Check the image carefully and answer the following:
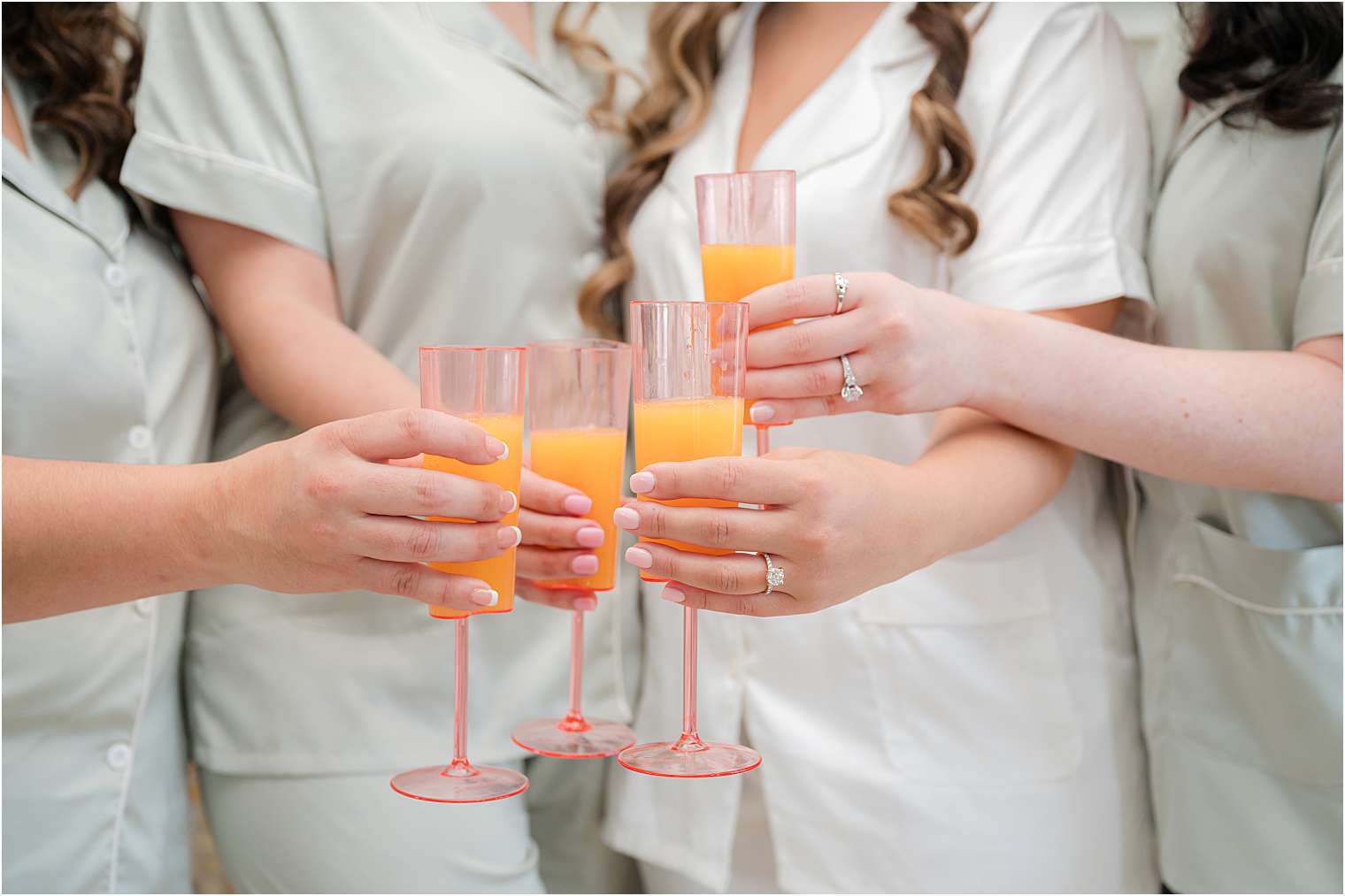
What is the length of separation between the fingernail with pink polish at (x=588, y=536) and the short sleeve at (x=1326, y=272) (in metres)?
1.05

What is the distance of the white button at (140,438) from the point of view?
5.91ft

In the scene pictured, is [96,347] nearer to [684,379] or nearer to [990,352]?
[684,379]

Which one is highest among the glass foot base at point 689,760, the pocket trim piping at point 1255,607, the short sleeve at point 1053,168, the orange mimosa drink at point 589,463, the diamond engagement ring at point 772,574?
the short sleeve at point 1053,168

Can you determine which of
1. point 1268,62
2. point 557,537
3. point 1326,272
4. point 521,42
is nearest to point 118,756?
point 557,537

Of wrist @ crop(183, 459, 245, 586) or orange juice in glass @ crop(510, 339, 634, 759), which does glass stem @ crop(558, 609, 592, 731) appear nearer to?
orange juice in glass @ crop(510, 339, 634, 759)

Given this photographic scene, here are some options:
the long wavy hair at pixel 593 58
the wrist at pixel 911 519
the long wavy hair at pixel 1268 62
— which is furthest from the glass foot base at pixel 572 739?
the long wavy hair at pixel 1268 62

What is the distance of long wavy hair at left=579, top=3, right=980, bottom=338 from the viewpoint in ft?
5.79

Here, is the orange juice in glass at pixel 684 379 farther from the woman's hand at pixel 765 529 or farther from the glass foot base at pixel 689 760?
the glass foot base at pixel 689 760

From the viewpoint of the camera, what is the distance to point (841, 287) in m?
1.39

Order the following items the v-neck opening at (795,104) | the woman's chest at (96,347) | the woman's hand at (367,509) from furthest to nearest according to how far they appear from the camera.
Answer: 1. the v-neck opening at (795,104)
2. the woman's chest at (96,347)
3. the woman's hand at (367,509)

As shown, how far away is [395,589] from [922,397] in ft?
2.25

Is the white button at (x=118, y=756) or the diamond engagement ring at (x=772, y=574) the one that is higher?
the diamond engagement ring at (x=772, y=574)

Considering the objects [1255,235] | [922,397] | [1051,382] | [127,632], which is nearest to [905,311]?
[922,397]

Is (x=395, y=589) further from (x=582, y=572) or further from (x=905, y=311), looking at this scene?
(x=905, y=311)
